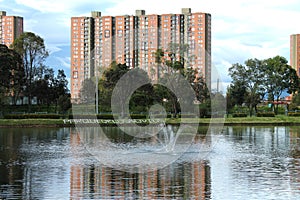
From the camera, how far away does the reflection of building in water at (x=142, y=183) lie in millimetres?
11430

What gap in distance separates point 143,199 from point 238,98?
6089 cm

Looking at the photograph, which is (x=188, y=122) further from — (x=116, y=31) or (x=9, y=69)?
(x=116, y=31)

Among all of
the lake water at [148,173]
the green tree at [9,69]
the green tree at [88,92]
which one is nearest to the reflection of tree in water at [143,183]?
the lake water at [148,173]

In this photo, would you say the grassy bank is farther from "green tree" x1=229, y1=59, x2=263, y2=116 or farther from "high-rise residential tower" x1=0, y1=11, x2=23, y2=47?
"high-rise residential tower" x1=0, y1=11, x2=23, y2=47

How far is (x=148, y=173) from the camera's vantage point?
14781 millimetres

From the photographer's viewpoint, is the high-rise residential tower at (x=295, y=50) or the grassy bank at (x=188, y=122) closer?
the grassy bank at (x=188, y=122)

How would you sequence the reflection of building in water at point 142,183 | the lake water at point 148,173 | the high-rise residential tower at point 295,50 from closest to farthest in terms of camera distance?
the reflection of building in water at point 142,183
the lake water at point 148,173
the high-rise residential tower at point 295,50

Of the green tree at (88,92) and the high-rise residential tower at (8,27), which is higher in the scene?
the high-rise residential tower at (8,27)

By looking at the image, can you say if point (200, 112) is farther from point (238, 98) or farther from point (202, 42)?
point (202, 42)

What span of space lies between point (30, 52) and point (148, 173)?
175 feet

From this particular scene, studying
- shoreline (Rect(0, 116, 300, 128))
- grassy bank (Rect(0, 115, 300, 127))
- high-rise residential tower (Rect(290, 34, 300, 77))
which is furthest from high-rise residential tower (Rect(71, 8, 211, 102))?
high-rise residential tower (Rect(290, 34, 300, 77))

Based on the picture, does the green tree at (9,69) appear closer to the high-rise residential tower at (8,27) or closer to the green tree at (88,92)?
the green tree at (88,92)

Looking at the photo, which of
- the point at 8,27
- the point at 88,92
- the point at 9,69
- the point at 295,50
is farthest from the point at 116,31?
the point at 295,50

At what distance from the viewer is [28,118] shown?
4828 centimetres
